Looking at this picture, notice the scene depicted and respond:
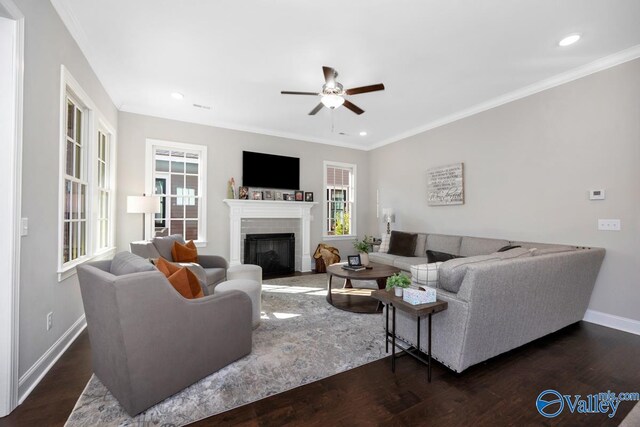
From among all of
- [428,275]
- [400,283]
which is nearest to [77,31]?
[400,283]

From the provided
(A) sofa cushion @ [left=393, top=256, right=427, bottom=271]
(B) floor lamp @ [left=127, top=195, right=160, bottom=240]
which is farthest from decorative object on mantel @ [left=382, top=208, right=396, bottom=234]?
(B) floor lamp @ [left=127, top=195, right=160, bottom=240]

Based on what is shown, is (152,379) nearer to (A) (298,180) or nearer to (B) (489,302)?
(B) (489,302)

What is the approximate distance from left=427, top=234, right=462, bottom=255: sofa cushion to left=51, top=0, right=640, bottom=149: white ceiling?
2171mm

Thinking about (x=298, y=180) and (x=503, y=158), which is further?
(x=298, y=180)

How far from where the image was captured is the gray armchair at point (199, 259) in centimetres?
321

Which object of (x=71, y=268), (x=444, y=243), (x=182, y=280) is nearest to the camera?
(x=182, y=280)

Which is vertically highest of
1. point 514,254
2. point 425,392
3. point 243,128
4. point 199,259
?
point 243,128

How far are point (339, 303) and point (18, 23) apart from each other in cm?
386

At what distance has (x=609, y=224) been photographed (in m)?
3.12

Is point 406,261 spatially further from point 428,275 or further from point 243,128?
point 243,128

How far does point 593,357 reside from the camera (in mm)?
2436

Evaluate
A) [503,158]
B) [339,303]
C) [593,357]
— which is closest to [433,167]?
[503,158]

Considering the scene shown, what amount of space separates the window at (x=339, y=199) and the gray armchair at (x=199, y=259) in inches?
115

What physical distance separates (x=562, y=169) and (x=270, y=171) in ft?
15.4
